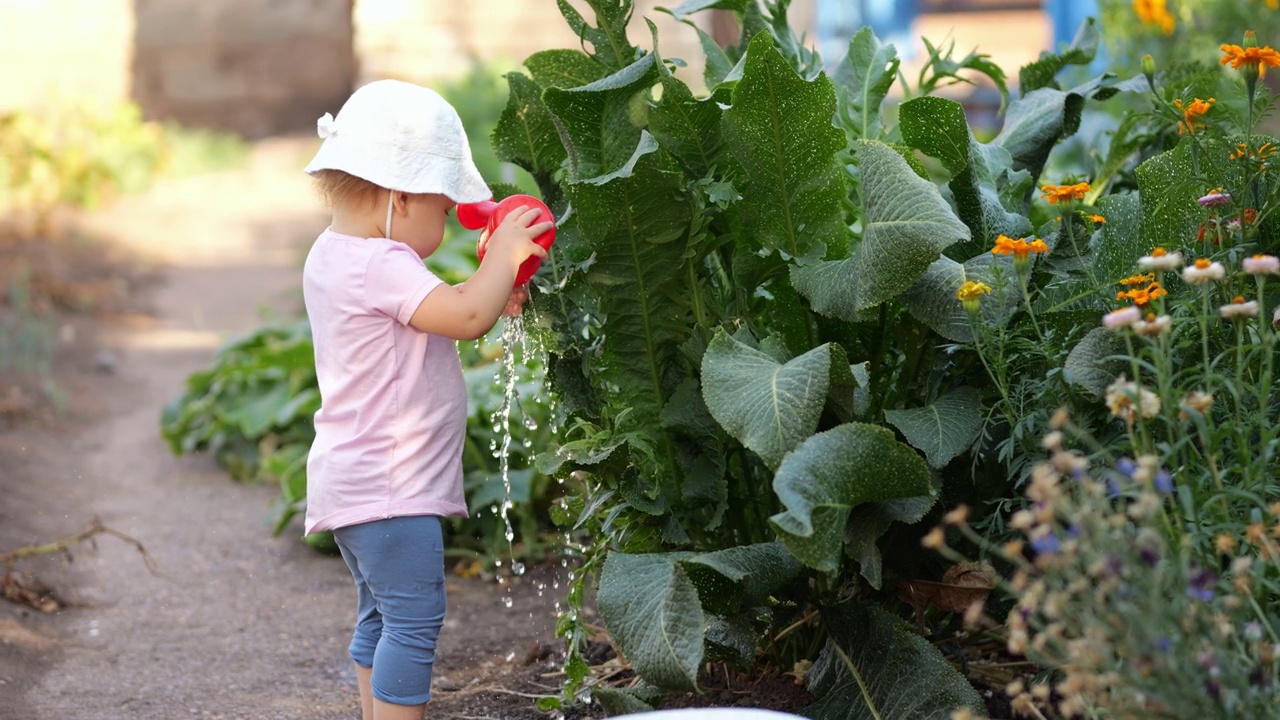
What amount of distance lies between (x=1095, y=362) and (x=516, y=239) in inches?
33.4

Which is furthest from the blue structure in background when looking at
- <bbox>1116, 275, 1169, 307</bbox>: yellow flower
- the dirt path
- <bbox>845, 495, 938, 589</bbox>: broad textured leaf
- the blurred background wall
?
<bbox>845, 495, 938, 589</bbox>: broad textured leaf

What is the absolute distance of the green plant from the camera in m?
1.76

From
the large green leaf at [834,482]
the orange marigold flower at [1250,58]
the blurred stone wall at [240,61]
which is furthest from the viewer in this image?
the blurred stone wall at [240,61]

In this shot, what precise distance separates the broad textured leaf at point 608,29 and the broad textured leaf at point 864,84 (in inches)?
16.5

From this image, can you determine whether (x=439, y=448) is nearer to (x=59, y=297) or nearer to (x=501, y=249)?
(x=501, y=249)

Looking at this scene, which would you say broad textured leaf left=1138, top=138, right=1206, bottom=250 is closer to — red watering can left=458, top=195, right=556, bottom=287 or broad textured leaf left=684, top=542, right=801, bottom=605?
broad textured leaf left=684, top=542, right=801, bottom=605

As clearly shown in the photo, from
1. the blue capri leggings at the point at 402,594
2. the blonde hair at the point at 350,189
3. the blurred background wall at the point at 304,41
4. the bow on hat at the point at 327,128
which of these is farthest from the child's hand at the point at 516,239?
the blurred background wall at the point at 304,41

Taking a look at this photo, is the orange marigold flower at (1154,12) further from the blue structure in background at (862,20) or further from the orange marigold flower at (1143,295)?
the blue structure in background at (862,20)

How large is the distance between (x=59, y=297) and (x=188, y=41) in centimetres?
836

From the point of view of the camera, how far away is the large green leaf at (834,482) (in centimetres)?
162

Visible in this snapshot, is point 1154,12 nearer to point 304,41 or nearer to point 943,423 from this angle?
point 943,423

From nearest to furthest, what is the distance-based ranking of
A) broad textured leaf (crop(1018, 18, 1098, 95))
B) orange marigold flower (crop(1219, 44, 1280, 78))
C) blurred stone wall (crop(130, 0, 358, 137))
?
orange marigold flower (crop(1219, 44, 1280, 78))
broad textured leaf (crop(1018, 18, 1098, 95))
blurred stone wall (crop(130, 0, 358, 137))

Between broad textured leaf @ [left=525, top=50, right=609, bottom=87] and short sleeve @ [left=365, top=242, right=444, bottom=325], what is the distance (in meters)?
0.45

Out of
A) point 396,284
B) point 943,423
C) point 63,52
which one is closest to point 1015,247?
point 943,423
